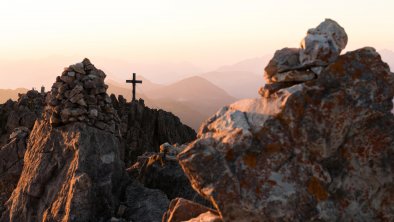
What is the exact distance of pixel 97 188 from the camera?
14.1m

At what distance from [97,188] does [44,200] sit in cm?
204

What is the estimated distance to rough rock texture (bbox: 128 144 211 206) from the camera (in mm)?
17000

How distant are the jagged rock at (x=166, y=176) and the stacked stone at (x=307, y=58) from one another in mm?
9562

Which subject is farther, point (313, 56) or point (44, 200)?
point (44, 200)

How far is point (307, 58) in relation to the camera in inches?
279


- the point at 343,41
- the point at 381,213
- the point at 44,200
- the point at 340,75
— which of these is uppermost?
the point at 343,41

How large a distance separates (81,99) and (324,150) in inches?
423

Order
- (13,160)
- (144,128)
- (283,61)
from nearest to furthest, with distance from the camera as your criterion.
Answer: (283,61), (13,160), (144,128)

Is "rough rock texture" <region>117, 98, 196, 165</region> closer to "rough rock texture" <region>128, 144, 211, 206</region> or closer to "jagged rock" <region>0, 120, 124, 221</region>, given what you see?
"rough rock texture" <region>128, 144, 211, 206</region>

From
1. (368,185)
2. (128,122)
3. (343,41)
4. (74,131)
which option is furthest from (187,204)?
(128,122)

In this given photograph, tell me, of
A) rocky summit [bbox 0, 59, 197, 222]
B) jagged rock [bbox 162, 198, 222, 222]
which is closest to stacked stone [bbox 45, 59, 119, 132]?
rocky summit [bbox 0, 59, 197, 222]

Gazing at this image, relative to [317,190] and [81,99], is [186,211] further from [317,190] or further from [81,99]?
[81,99]

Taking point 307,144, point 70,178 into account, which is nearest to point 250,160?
point 307,144

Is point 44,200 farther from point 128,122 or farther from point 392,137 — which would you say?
point 128,122
